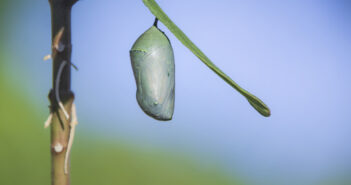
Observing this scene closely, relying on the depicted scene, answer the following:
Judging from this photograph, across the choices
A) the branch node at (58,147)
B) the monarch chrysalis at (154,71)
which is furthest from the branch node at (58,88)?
the monarch chrysalis at (154,71)

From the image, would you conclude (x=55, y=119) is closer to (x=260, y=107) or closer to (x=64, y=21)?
(x=64, y=21)

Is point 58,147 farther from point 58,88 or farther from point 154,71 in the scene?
point 154,71

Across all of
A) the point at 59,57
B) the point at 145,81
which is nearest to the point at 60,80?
the point at 59,57

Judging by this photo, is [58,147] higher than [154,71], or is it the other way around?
[154,71]

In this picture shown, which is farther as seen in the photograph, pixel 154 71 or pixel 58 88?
pixel 154 71

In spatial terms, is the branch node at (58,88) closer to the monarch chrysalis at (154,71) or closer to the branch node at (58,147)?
the branch node at (58,147)

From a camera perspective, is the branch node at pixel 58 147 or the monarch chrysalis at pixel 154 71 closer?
the branch node at pixel 58 147

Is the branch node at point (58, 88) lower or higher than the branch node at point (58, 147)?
higher

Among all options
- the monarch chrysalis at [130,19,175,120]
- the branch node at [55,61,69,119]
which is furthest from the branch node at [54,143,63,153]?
the monarch chrysalis at [130,19,175,120]

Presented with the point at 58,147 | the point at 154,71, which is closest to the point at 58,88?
the point at 58,147
